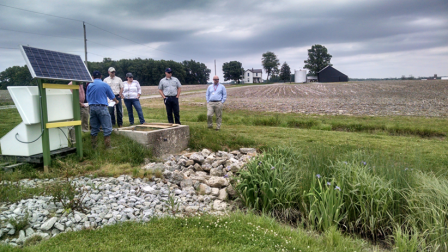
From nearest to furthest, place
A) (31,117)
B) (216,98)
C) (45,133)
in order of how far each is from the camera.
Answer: (31,117) < (45,133) < (216,98)

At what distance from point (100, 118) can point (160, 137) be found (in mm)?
1653

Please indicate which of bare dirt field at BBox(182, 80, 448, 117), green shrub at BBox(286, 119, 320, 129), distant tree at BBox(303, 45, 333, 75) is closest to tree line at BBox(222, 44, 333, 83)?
distant tree at BBox(303, 45, 333, 75)

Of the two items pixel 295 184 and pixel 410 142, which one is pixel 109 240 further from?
pixel 410 142

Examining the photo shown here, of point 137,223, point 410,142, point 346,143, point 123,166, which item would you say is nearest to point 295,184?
point 137,223

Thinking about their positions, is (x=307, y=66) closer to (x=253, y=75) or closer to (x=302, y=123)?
(x=253, y=75)

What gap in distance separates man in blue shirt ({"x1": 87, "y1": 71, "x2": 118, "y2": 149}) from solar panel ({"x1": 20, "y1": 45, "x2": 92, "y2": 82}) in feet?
1.59

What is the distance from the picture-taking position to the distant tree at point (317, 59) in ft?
348

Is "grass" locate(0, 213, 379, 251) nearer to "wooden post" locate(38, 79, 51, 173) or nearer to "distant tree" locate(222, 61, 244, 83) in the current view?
"wooden post" locate(38, 79, 51, 173)

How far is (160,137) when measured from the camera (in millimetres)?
8820

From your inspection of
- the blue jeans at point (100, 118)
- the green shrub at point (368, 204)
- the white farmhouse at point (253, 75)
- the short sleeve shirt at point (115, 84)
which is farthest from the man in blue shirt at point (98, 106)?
the white farmhouse at point (253, 75)

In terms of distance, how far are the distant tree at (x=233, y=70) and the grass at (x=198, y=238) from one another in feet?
351

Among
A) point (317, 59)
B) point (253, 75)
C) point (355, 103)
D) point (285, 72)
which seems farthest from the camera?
point (253, 75)

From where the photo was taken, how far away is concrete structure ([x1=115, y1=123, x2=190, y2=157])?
8445mm

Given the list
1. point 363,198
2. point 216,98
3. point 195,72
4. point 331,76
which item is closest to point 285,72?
point 331,76
